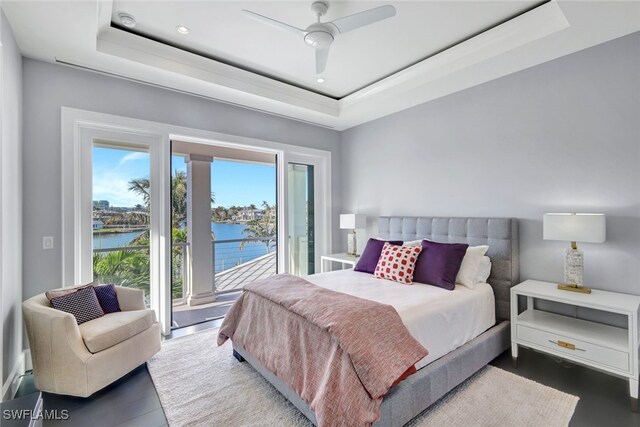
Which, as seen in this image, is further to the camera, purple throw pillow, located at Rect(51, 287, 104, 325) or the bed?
purple throw pillow, located at Rect(51, 287, 104, 325)

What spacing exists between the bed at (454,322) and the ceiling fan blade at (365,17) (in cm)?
205

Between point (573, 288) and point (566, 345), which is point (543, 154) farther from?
point (566, 345)

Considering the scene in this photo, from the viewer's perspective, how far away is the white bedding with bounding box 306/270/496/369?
7.14ft

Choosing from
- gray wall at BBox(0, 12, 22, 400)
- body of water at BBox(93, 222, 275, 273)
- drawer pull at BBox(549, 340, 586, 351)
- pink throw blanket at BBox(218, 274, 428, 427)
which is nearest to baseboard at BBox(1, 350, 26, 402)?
gray wall at BBox(0, 12, 22, 400)

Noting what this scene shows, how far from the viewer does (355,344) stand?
5.67 ft

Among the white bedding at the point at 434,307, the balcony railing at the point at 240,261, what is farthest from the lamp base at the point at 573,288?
the balcony railing at the point at 240,261

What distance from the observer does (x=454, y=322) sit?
2.41 meters

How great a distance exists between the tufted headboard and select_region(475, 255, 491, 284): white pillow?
83mm

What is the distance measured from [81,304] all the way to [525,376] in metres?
3.75

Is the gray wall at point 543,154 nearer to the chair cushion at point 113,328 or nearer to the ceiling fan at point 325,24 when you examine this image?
Answer: the ceiling fan at point 325,24

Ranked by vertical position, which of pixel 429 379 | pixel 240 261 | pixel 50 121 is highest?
pixel 50 121

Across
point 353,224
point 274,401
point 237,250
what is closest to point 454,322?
point 274,401

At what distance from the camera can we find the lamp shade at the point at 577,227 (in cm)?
237

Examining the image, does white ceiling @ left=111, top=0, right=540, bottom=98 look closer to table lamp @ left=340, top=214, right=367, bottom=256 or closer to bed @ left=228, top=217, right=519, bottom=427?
bed @ left=228, top=217, right=519, bottom=427
